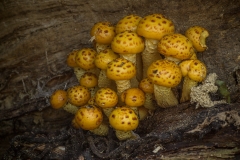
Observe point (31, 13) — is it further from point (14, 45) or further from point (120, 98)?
point (120, 98)

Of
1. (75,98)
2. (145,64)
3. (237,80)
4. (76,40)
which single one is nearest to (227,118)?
(237,80)

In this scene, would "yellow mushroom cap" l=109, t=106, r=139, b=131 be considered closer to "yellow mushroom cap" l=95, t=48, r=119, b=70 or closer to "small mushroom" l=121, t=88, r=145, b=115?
"small mushroom" l=121, t=88, r=145, b=115

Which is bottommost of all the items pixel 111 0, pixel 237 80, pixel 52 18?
pixel 237 80

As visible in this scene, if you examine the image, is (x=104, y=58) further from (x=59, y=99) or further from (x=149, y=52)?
(x=59, y=99)

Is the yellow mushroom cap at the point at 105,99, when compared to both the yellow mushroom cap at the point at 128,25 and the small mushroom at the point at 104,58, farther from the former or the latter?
the yellow mushroom cap at the point at 128,25

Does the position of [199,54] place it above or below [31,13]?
below

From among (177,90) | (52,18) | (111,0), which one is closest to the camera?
(177,90)

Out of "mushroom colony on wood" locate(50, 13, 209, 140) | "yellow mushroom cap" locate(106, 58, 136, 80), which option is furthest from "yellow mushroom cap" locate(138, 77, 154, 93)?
"yellow mushroom cap" locate(106, 58, 136, 80)
